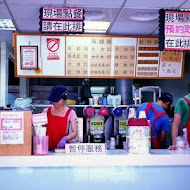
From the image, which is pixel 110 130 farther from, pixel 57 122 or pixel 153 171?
pixel 153 171

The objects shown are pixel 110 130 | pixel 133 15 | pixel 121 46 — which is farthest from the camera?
pixel 110 130

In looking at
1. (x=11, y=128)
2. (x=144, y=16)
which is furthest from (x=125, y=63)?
(x=11, y=128)

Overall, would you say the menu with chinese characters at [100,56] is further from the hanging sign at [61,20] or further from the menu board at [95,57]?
the hanging sign at [61,20]

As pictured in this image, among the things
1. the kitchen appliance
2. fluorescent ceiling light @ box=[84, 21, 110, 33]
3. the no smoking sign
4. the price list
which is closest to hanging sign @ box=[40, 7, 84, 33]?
fluorescent ceiling light @ box=[84, 21, 110, 33]

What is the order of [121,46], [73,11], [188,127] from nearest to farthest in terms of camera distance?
[188,127], [73,11], [121,46]

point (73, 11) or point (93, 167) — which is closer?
point (93, 167)

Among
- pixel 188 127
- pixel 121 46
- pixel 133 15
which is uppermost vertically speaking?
pixel 133 15

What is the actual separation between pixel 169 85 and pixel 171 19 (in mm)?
4533

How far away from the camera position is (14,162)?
2.84 m

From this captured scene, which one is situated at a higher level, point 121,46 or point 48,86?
point 121,46

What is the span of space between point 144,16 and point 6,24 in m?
2.16

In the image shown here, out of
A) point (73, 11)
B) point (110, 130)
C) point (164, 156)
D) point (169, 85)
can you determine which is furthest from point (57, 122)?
point (169, 85)

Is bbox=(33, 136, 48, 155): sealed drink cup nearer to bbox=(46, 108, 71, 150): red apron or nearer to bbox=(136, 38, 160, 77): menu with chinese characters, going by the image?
bbox=(46, 108, 71, 150): red apron

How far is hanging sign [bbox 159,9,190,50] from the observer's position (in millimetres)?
4727
